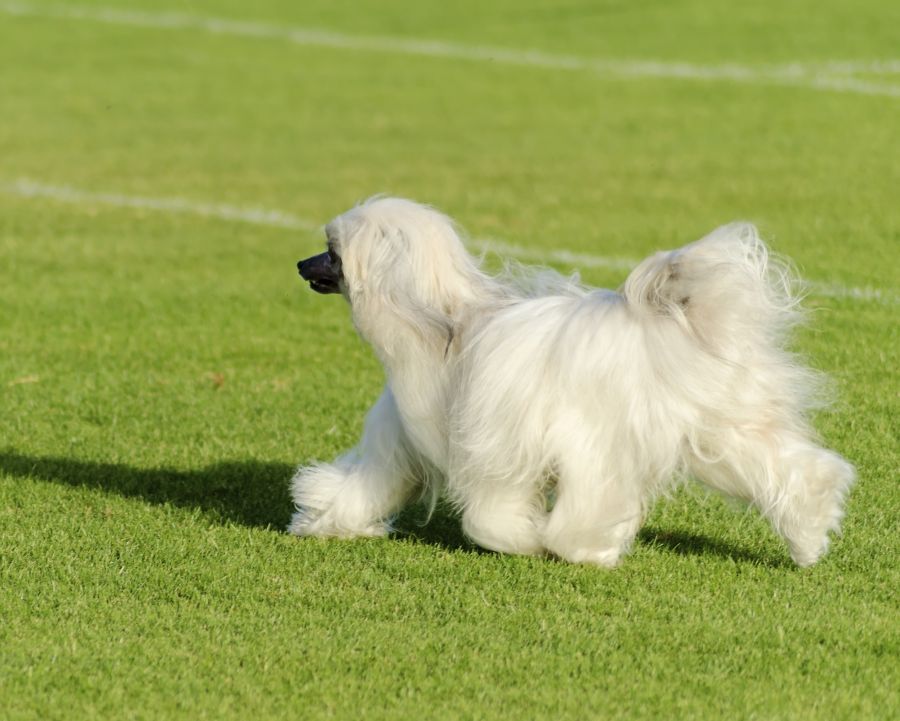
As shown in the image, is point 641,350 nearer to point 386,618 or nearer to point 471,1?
point 386,618

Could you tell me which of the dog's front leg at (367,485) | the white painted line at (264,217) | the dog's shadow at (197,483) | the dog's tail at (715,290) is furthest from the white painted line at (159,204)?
the dog's tail at (715,290)

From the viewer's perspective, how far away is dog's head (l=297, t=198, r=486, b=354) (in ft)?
17.5

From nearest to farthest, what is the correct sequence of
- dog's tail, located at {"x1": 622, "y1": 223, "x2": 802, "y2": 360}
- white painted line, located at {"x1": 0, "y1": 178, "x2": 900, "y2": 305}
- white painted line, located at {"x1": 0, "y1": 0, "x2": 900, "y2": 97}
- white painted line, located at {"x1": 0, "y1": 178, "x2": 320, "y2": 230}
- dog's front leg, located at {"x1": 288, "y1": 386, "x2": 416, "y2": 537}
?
1. dog's tail, located at {"x1": 622, "y1": 223, "x2": 802, "y2": 360}
2. dog's front leg, located at {"x1": 288, "y1": 386, "x2": 416, "y2": 537}
3. white painted line, located at {"x1": 0, "y1": 178, "x2": 900, "y2": 305}
4. white painted line, located at {"x1": 0, "y1": 178, "x2": 320, "y2": 230}
5. white painted line, located at {"x1": 0, "y1": 0, "x2": 900, "y2": 97}

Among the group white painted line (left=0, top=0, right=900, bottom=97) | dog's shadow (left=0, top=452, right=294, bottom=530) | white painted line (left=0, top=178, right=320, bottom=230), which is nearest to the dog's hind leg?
dog's shadow (left=0, top=452, right=294, bottom=530)

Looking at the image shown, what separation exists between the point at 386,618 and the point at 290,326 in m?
4.30

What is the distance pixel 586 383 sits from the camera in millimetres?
5082

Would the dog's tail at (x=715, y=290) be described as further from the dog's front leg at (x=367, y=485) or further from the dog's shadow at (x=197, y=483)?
the dog's shadow at (x=197, y=483)

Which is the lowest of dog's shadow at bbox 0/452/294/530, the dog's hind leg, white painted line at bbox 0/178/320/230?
white painted line at bbox 0/178/320/230

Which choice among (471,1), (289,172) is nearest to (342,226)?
(289,172)

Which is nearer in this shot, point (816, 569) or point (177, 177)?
point (816, 569)

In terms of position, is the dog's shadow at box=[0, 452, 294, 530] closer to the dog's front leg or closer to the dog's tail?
the dog's front leg

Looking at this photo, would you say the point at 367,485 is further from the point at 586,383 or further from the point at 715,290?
the point at 715,290

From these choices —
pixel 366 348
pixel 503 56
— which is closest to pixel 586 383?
pixel 366 348

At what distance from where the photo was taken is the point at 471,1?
906 inches
